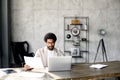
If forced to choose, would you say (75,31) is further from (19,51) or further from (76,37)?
(19,51)

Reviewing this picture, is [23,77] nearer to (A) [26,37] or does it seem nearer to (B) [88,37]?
(A) [26,37]

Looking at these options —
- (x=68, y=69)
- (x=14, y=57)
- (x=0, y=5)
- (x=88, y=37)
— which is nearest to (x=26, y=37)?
(x=14, y=57)

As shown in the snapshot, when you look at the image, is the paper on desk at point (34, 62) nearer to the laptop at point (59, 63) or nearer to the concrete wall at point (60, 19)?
the laptop at point (59, 63)

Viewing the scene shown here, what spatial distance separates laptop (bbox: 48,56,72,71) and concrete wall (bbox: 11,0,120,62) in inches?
136

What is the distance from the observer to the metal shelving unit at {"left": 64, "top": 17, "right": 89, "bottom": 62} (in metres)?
7.21

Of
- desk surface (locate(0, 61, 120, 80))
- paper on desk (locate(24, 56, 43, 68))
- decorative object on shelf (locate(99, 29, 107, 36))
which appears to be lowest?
desk surface (locate(0, 61, 120, 80))

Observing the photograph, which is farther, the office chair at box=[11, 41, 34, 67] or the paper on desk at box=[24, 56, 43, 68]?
the office chair at box=[11, 41, 34, 67]

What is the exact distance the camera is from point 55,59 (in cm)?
361

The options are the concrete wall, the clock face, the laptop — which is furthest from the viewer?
the clock face

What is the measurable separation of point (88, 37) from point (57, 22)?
102 centimetres

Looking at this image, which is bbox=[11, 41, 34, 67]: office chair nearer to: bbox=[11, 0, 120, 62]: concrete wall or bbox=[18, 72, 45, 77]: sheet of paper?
bbox=[11, 0, 120, 62]: concrete wall

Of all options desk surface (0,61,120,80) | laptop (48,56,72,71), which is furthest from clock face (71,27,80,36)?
laptop (48,56,72,71)

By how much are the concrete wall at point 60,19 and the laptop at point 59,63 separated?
11.3 feet

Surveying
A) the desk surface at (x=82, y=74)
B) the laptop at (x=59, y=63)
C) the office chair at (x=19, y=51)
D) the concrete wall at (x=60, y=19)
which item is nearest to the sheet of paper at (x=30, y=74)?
the desk surface at (x=82, y=74)
